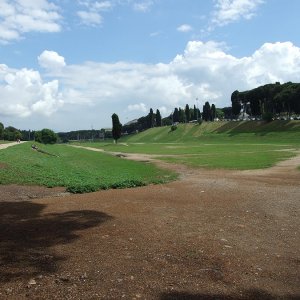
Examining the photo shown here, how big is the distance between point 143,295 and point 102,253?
2.00 meters

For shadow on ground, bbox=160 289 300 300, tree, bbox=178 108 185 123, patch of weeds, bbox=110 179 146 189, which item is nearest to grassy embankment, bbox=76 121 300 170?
tree, bbox=178 108 185 123

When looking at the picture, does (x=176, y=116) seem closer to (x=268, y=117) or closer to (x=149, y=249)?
(x=268, y=117)

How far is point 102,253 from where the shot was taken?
789cm

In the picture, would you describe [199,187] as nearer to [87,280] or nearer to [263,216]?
[263,216]

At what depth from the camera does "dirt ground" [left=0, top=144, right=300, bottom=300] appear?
250 inches

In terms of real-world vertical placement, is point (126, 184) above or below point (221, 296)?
below

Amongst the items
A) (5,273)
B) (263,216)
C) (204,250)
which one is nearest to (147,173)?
(263,216)

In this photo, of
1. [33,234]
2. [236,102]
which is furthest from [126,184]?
[236,102]

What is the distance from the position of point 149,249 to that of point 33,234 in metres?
2.70

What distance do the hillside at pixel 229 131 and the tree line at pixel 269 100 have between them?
24.6 ft

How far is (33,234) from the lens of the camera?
9211 millimetres

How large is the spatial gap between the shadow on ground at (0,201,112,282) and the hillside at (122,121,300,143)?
7862cm

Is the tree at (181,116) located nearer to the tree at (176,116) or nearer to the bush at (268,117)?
the tree at (176,116)

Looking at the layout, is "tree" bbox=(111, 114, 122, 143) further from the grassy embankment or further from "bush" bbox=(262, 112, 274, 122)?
"bush" bbox=(262, 112, 274, 122)
